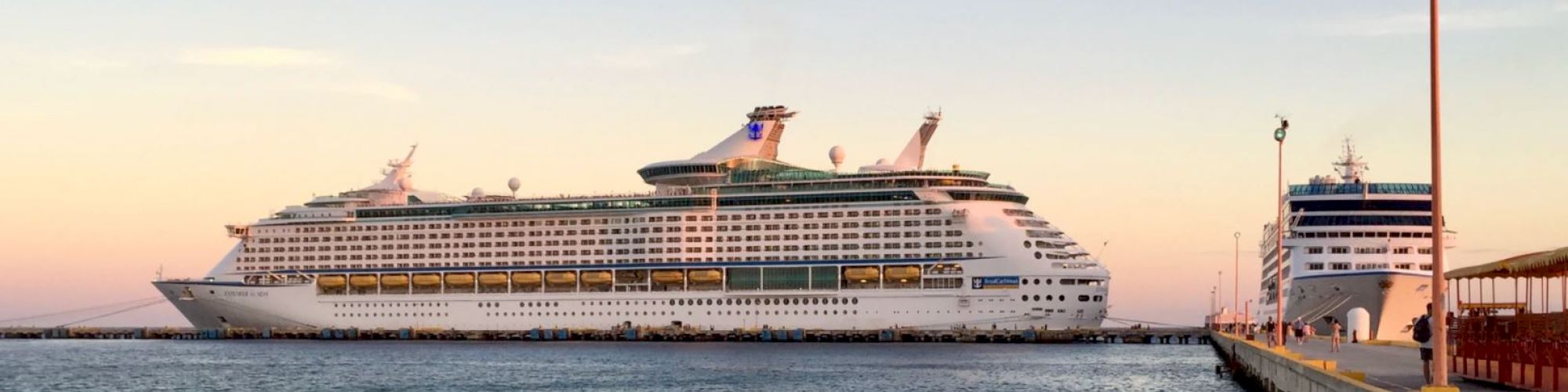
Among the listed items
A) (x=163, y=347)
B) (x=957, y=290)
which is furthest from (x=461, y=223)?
(x=957, y=290)

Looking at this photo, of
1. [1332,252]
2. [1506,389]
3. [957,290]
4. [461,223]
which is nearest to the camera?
[1506,389]

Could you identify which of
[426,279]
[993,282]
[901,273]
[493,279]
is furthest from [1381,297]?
[426,279]

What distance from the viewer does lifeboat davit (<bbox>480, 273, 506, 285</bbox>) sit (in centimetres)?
10612

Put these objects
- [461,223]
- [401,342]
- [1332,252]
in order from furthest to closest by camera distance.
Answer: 1. [461,223]
2. [401,342]
3. [1332,252]

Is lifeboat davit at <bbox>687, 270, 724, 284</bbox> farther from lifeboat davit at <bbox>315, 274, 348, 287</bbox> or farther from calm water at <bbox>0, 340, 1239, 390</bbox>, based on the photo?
lifeboat davit at <bbox>315, 274, 348, 287</bbox>

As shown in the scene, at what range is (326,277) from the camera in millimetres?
110750

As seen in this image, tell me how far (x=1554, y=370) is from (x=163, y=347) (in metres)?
93.5

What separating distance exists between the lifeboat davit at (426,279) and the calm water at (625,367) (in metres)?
9.60

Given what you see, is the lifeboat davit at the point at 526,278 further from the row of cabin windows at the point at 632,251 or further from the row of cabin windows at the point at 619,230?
the row of cabin windows at the point at 619,230

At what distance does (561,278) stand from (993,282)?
26.8 meters

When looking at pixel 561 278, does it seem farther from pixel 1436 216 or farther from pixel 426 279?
pixel 1436 216

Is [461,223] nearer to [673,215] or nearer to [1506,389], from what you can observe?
[673,215]

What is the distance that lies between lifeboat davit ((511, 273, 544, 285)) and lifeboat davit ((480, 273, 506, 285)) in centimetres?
58

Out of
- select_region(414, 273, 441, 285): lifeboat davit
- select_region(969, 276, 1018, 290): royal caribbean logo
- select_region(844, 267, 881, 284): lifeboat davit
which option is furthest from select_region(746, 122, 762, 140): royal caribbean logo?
select_region(414, 273, 441, 285): lifeboat davit
